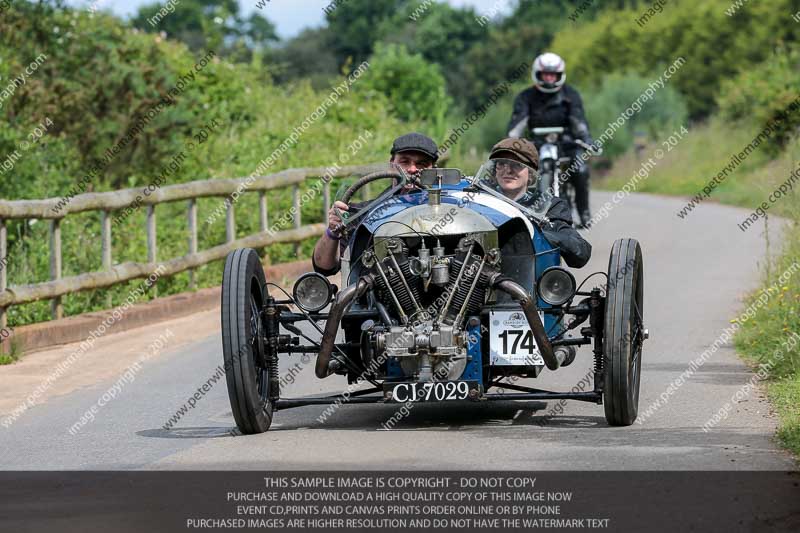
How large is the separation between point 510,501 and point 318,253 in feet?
10.7

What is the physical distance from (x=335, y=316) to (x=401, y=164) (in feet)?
5.40

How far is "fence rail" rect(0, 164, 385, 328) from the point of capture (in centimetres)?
1420

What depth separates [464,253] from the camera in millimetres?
9141

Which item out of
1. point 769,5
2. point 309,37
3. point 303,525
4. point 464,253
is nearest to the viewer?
point 303,525

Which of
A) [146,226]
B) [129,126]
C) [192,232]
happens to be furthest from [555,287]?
[129,126]

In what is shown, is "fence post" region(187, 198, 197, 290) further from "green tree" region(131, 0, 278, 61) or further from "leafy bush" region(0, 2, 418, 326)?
"green tree" region(131, 0, 278, 61)

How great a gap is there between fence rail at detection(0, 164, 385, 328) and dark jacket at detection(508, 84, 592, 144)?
278cm

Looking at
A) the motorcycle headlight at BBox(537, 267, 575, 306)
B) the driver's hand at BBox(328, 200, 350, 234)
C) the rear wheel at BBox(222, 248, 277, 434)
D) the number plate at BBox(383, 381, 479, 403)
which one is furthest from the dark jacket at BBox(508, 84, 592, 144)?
the number plate at BBox(383, 381, 479, 403)

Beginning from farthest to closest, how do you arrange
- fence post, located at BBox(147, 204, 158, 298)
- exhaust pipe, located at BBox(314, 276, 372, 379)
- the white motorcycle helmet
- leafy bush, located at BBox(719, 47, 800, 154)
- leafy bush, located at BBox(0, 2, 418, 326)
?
leafy bush, located at BBox(719, 47, 800, 154), the white motorcycle helmet, leafy bush, located at BBox(0, 2, 418, 326), fence post, located at BBox(147, 204, 158, 298), exhaust pipe, located at BBox(314, 276, 372, 379)

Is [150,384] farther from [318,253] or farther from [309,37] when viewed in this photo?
[309,37]

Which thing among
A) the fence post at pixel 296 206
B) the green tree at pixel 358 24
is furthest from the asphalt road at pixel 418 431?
the green tree at pixel 358 24

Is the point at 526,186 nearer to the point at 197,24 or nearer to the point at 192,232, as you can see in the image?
the point at 192,232

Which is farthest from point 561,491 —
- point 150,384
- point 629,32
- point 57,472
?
point 629,32

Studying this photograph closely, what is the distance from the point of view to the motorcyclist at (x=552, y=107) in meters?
18.3
